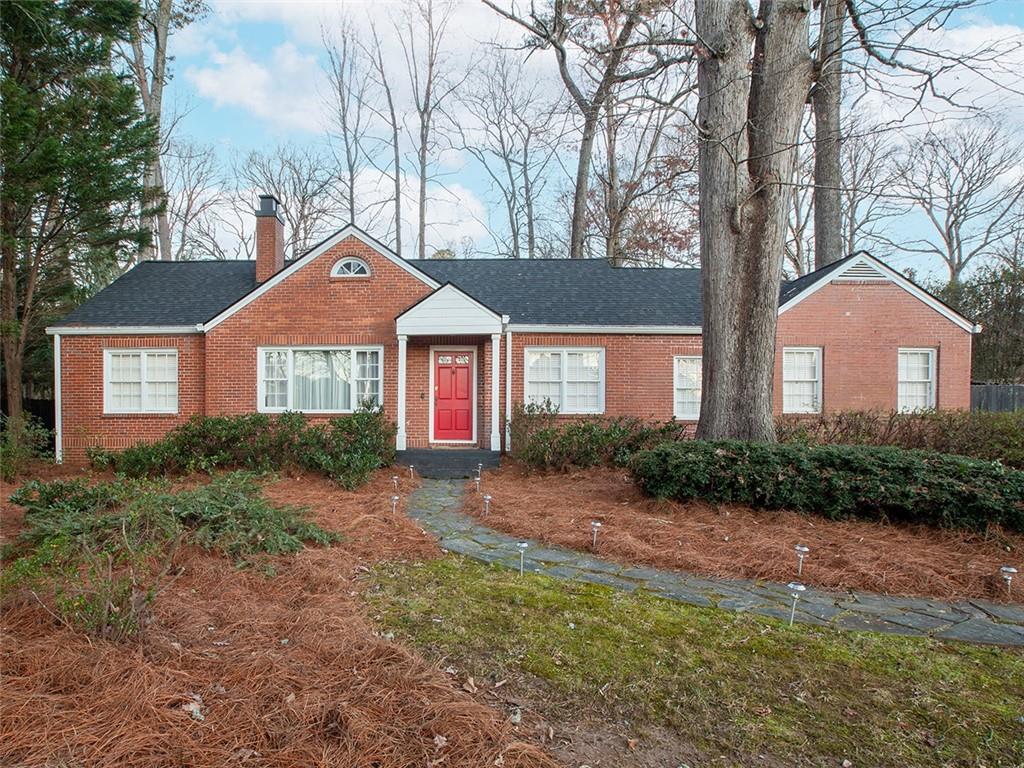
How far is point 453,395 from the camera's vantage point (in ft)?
41.5

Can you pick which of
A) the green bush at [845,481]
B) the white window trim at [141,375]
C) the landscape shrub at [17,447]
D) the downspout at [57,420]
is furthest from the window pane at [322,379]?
the green bush at [845,481]

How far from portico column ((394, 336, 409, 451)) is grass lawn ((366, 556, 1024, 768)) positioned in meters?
7.68

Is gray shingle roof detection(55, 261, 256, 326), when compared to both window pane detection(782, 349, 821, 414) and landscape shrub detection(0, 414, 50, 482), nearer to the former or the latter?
landscape shrub detection(0, 414, 50, 482)

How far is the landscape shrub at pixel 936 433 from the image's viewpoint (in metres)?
8.66

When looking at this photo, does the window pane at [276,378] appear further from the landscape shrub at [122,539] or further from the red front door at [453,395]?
the landscape shrub at [122,539]

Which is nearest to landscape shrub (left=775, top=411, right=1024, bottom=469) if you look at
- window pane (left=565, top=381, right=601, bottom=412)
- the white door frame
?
window pane (left=565, top=381, right=601, bottom=412)

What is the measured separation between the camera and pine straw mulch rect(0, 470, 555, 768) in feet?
7.41

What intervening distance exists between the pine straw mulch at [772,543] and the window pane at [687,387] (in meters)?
5.48

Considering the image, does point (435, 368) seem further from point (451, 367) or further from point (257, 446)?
point (257, 446)

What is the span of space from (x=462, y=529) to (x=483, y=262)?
34.2ft

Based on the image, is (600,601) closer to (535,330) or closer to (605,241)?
(535,330)

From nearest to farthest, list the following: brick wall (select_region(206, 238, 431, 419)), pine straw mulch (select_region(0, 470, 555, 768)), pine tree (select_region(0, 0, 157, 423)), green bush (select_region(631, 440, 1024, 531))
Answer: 1. pine straw mulch (select_region(0, 470, 555, 768))
2. green bush (select_region(631, 440, 1024, 531))
3. pine tree (select_region(0, 0, 157, 423))
4. brick wall (select_region(206, 238, 431, 419))

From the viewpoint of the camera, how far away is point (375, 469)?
10398mm

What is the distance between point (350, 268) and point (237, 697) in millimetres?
10741
